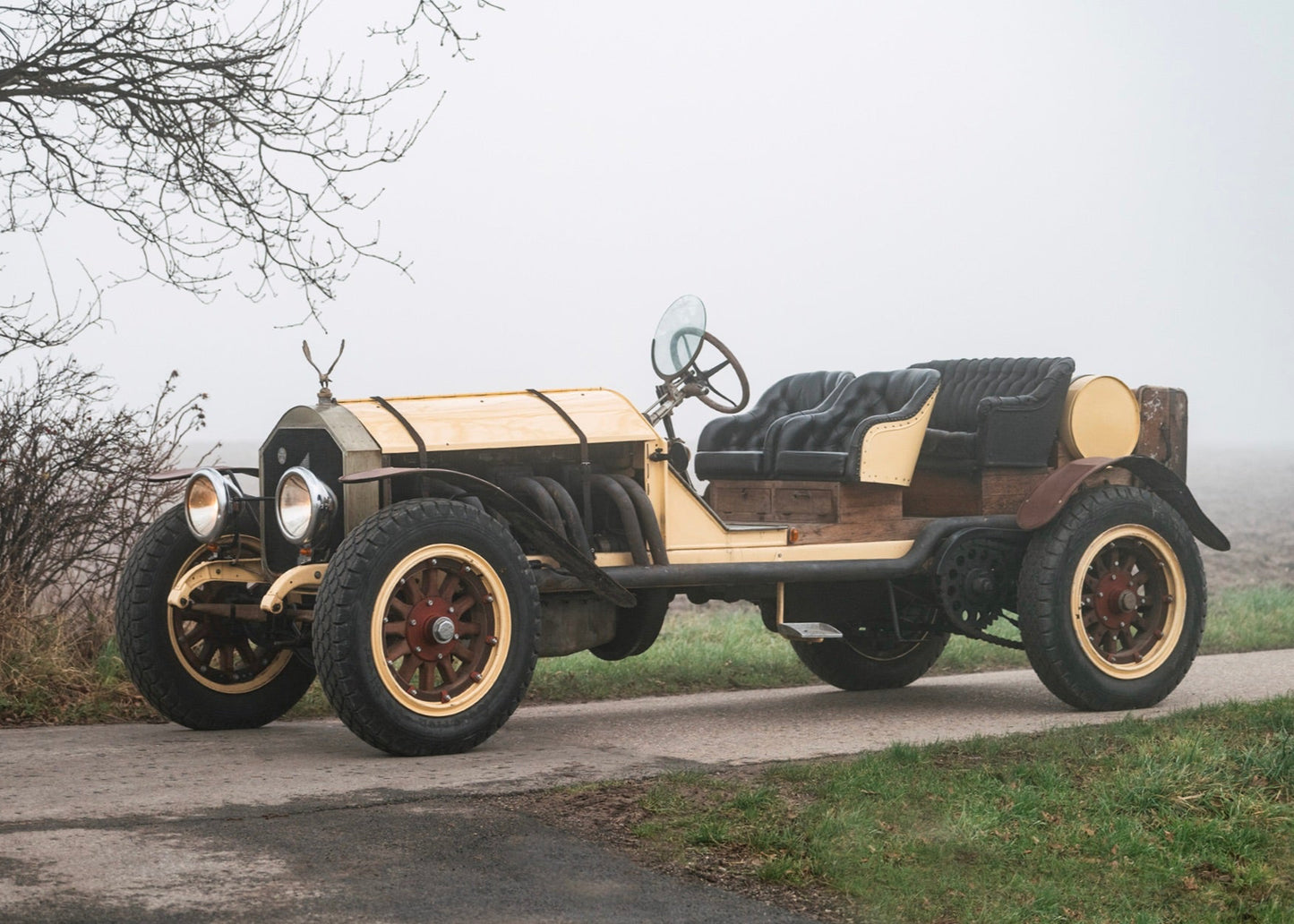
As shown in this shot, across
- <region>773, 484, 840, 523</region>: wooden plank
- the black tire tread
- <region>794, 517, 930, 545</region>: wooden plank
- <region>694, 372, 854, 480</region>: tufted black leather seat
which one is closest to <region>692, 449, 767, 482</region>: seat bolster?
<region>694, 372, 854, 480</region>: tufted black leather seat

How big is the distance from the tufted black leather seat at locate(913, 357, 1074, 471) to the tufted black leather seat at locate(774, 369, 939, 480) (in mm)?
365

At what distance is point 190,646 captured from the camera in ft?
25.5

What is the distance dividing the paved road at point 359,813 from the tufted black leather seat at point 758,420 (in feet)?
4.46

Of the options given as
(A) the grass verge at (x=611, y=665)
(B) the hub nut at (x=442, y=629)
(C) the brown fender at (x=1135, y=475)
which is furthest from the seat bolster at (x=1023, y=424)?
(B) the hub nut at (x=442, y=629)

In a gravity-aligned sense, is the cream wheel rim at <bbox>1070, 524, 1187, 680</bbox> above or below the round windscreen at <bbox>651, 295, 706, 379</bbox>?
below

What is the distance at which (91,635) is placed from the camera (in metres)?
9.39

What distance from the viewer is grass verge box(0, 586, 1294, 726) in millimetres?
8547

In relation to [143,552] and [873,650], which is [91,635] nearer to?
[143,552]

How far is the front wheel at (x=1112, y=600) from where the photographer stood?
333 inches

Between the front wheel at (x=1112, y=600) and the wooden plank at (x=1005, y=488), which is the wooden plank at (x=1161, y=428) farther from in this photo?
the wooden plank at (x=1005, y=488)

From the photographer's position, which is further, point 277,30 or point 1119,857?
point 277,30

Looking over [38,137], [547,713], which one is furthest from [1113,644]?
[38,137]

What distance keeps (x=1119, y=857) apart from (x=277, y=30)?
24.0 ft

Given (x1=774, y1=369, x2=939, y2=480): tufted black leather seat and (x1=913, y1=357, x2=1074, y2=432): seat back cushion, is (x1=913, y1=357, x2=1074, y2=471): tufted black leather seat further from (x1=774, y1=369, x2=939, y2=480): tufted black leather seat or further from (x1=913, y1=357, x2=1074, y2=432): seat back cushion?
(x1=774, y1=369, x2=939, y2=480): tufted black leather seat
